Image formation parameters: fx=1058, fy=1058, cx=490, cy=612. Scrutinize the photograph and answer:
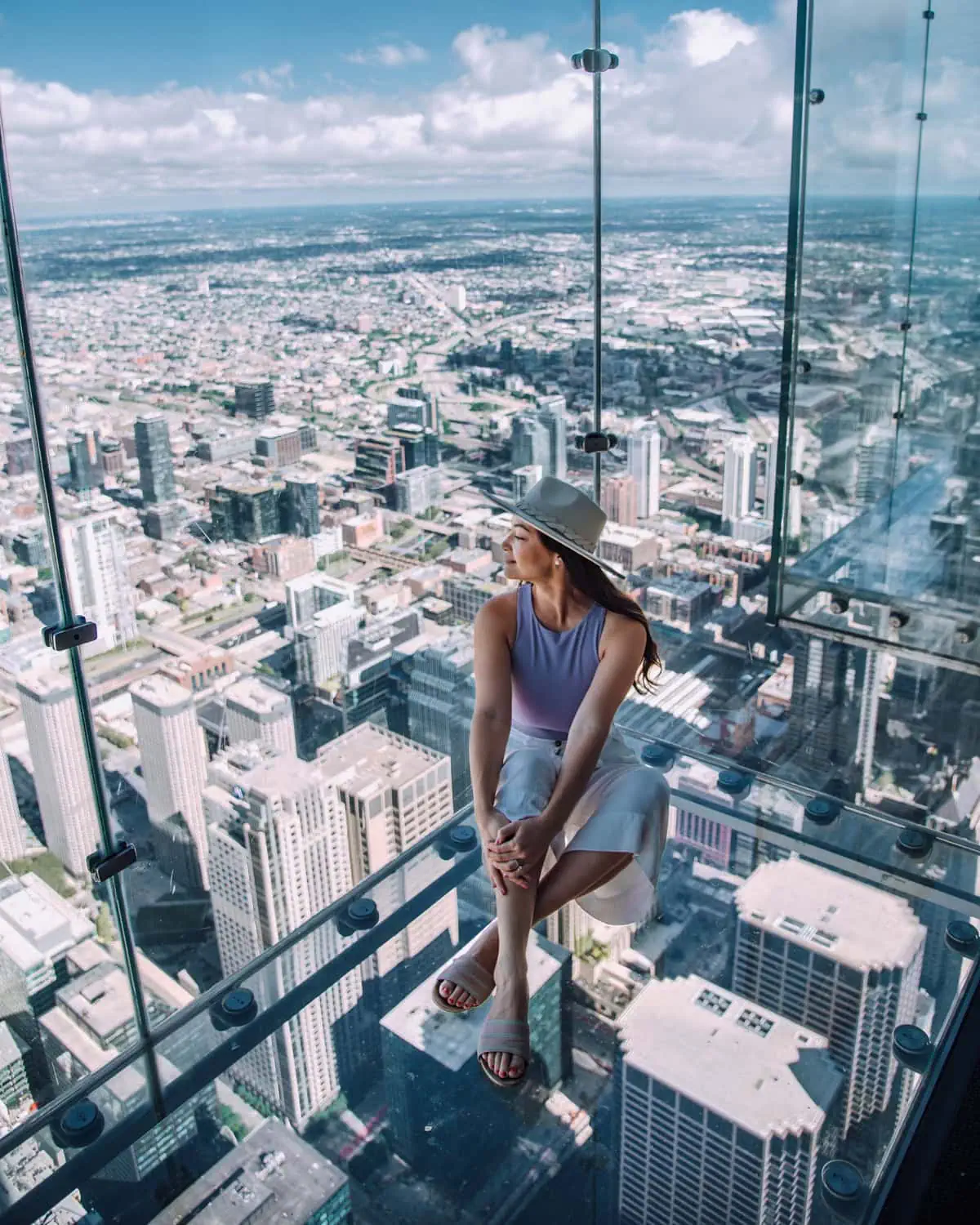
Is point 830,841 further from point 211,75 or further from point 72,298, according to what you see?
point 211,75

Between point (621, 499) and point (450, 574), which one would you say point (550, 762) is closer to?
point (450, 574)

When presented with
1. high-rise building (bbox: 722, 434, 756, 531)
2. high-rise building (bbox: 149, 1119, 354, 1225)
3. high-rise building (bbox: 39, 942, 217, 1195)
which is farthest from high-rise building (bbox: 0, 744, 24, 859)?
high-rise building (bbox: 722, 434, 756, 531)

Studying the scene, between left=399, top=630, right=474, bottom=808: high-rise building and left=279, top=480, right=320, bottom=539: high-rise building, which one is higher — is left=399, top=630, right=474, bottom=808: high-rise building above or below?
below

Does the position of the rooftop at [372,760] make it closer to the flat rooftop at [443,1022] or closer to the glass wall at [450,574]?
the glass wall at [450,574]

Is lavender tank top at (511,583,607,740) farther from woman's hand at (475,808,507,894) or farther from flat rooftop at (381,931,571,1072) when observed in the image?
flat rooftop at (381,931,571,1072)

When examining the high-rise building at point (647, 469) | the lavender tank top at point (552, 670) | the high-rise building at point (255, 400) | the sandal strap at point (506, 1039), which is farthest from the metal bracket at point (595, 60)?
the sandal strap at point (506, 1039)

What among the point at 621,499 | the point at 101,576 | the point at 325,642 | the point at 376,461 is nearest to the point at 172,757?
the point at 101,576
